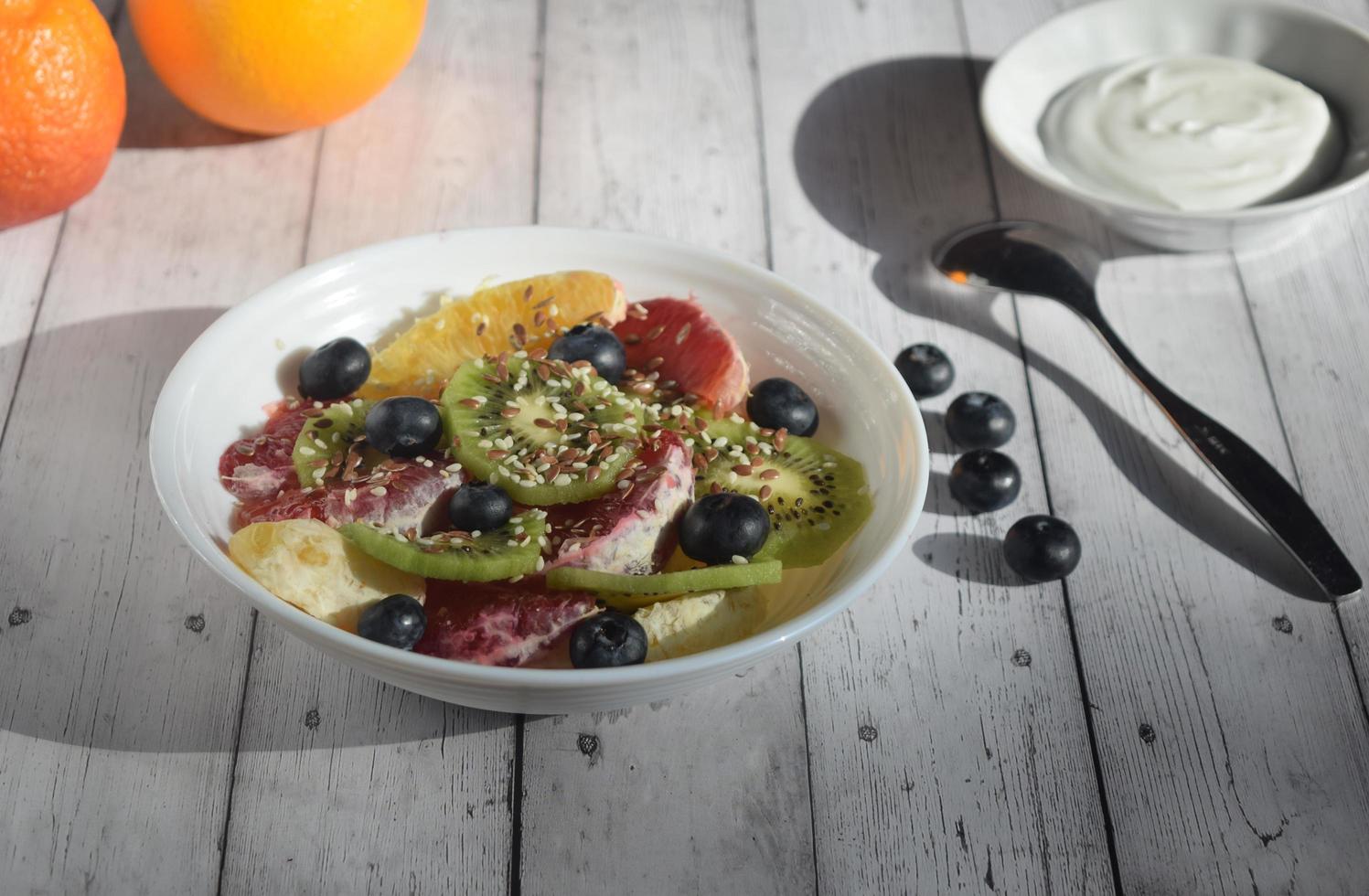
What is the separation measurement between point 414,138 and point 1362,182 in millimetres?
1431

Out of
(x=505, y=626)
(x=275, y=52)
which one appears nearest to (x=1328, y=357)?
(x=505, y=626)

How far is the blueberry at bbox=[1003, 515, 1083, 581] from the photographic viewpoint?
1.42 metres

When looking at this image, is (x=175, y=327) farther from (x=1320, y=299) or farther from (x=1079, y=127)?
(x=1320, y=299)

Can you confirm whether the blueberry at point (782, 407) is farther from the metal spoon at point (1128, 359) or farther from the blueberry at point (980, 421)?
the metal spoon at point (1128, 359)

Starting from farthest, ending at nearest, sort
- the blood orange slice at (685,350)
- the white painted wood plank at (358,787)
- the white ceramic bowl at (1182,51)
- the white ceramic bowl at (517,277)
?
1. the white ceramic bowl at (1182,51)
2. the blood orange slice at (685,350)
3. the white painted wood plank at (358,787)
4. the white ceramic bowl at (517,277)

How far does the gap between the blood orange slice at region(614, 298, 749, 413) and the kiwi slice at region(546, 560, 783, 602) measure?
0.29 metres

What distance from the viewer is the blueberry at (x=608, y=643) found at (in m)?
1.08

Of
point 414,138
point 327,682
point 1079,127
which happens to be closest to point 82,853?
point 327,682

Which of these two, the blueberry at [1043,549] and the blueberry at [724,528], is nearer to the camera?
the blueberry at [724,528]

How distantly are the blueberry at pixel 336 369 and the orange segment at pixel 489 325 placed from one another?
0.03 meters

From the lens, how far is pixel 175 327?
5.47 feet

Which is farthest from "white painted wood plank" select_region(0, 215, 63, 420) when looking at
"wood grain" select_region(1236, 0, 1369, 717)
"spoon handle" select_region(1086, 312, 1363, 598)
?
"wood grain" select_region(1236, 0, 1369, 717)

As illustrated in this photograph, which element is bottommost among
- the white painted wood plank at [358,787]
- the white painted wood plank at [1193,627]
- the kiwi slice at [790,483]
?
the white painted wood plank at [1193,627]

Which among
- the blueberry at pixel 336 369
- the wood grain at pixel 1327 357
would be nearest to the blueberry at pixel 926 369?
the wood grain at pixel 1327 357
